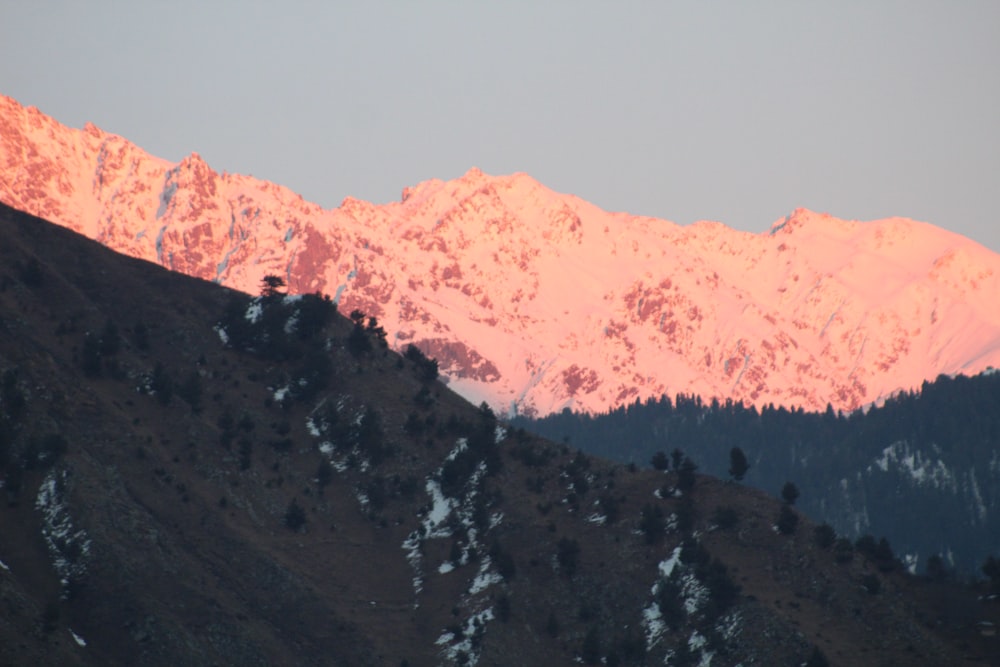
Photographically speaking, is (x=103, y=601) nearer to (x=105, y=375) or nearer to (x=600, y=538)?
(x=105, y=375)

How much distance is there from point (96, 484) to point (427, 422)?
176ft

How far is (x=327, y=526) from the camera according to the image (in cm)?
16238

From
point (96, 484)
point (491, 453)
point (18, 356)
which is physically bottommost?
point (96, 484)

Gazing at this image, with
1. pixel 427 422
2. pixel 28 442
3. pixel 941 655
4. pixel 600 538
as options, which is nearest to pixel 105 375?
pixel 28 442

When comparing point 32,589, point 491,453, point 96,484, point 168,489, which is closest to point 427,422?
point 491,453

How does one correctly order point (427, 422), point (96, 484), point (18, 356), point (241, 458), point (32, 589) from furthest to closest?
1. point (427, 422)
2. point (241, 458)
3. point (18, 356)
4. point (96, 484)
5. point (32, 589)

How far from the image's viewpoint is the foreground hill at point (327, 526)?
5079 inches

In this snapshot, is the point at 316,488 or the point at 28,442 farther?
the point at 316,488

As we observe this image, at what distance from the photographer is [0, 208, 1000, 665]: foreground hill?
129 meters

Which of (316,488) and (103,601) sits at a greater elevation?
(316,488)

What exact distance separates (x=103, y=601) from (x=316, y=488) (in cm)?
4581

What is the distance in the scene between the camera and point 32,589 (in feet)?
399

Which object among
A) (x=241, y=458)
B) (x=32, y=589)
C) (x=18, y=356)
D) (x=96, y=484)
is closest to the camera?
(x=32, y=589)

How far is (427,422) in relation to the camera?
179 metres
